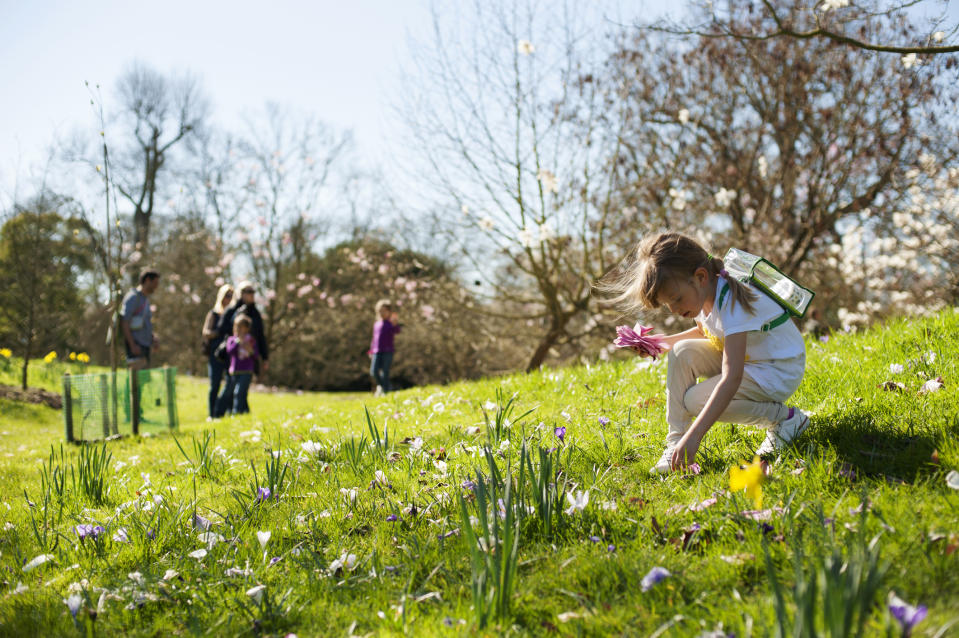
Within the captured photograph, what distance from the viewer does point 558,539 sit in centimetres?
224

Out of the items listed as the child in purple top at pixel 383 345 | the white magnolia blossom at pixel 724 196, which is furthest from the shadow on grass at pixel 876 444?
the child in purple top at pixel 383 345

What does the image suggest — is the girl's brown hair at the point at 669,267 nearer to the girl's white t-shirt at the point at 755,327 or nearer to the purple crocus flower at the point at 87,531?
the girl's white t-shirt at the point at 755,327

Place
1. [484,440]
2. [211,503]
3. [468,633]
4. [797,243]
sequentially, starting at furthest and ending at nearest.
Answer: [797,243] < [484,440] < [211,503] < [468,633]

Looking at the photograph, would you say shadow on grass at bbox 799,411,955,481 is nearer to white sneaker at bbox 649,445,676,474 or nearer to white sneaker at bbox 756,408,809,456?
white sneaker at bbox 756,408,809,456

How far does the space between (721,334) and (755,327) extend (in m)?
0.19

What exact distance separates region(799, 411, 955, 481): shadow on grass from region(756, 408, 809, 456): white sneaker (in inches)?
1.9

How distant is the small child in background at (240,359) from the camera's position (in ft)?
28.5

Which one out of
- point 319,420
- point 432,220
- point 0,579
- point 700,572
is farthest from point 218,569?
point 432,220

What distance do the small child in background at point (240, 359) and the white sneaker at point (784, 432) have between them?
725 centimetres

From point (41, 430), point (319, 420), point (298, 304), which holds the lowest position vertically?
point (41, 430)

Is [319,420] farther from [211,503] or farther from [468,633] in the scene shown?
[468,633]

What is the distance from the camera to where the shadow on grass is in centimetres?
233

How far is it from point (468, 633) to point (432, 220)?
944 cm

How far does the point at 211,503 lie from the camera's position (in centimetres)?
321
